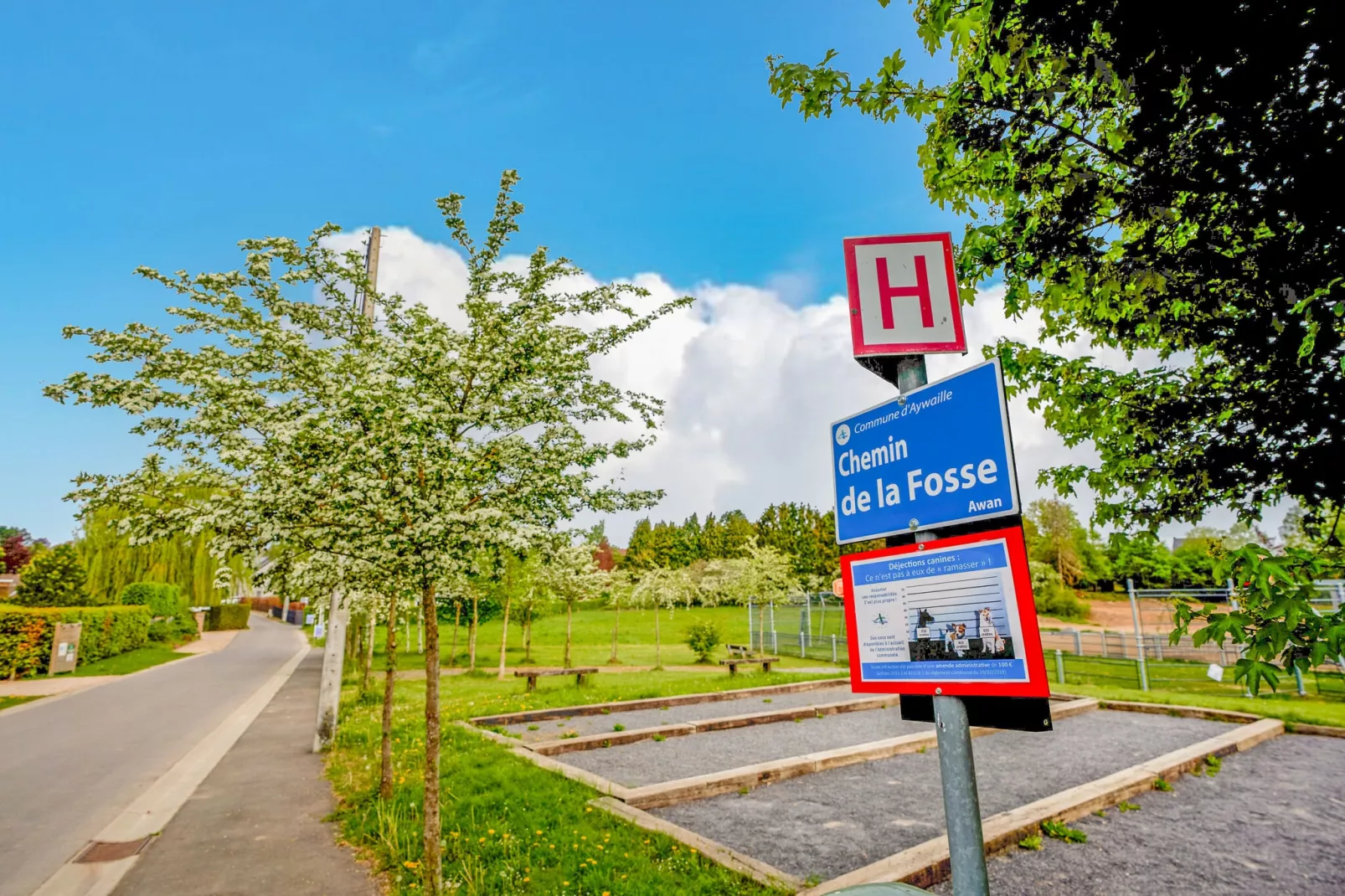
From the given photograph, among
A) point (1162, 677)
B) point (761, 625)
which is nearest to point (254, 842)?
point (1162, 677)

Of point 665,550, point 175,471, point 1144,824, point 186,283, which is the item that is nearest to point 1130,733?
point 1144,824

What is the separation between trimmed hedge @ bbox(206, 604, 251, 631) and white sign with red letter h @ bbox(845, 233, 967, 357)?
6112cm

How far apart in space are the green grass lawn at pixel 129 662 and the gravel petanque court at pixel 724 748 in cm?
2137

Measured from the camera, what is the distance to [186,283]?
9312 mm

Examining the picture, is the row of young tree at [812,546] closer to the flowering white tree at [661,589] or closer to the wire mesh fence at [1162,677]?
the flowering white tree at [661,589]

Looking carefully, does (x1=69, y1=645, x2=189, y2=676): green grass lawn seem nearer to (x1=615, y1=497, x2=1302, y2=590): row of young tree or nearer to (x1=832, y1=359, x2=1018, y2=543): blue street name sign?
(x1=615, y1=497, x2=1302, y2=590): row of young tree

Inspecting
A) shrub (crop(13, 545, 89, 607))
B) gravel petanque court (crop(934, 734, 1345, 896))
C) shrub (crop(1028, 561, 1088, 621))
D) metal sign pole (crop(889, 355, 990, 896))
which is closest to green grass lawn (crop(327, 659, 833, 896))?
gravel petanque court (crop(934, 734, 1345, 896))

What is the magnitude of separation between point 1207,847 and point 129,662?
33.6 meters

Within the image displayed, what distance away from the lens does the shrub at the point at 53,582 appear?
25.6 metres

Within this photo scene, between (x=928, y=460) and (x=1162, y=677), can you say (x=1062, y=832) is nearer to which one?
(x=928, y=460)

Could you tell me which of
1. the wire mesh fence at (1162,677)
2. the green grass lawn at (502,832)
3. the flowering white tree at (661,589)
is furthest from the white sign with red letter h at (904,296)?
the flowering white tree at (661,589)

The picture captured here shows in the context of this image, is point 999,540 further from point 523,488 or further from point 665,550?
point 665,550

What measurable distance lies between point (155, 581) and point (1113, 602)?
196 ft

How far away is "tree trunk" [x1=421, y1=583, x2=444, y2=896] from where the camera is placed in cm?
479
